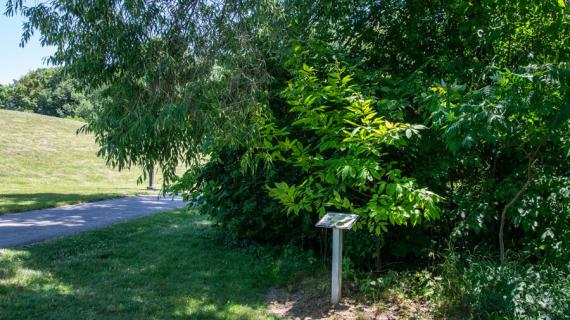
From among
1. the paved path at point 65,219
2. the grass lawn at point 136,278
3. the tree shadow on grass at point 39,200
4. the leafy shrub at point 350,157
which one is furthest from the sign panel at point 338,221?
the tree shadow on grass at point 39,200

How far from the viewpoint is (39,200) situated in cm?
1297

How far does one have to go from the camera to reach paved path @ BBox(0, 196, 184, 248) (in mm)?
8070

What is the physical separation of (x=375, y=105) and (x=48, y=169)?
21546 mm

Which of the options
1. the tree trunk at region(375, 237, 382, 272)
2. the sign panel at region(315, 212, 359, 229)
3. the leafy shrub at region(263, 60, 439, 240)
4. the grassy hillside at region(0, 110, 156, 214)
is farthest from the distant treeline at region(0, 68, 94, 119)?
the sign panel at region(315, 212, 359, 229)

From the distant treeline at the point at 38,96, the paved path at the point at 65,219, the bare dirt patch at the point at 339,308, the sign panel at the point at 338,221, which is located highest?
the distant treeline at the point at 38,96

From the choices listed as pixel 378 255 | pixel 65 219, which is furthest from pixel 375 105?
pixel 65 219

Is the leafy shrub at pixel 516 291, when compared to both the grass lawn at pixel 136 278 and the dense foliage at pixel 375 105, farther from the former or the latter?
the grass lawn at pixel 136 278

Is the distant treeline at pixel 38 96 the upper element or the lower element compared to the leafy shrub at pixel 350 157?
upper

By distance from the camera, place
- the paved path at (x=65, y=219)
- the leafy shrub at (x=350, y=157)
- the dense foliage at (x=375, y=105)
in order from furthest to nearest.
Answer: the paved path at (x=65, y=219) → the leafy shrub at (x=350, y=157) → the dense foliage at (x=375, y=105)

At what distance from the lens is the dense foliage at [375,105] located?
4344 millimetres

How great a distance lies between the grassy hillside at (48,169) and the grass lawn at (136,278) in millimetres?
5253

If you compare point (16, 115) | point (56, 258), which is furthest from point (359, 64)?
point (16, 115)

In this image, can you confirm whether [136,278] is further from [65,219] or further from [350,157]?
[65,219]

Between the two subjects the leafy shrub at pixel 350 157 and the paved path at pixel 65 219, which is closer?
the leafy shrub at pixel 350 157
